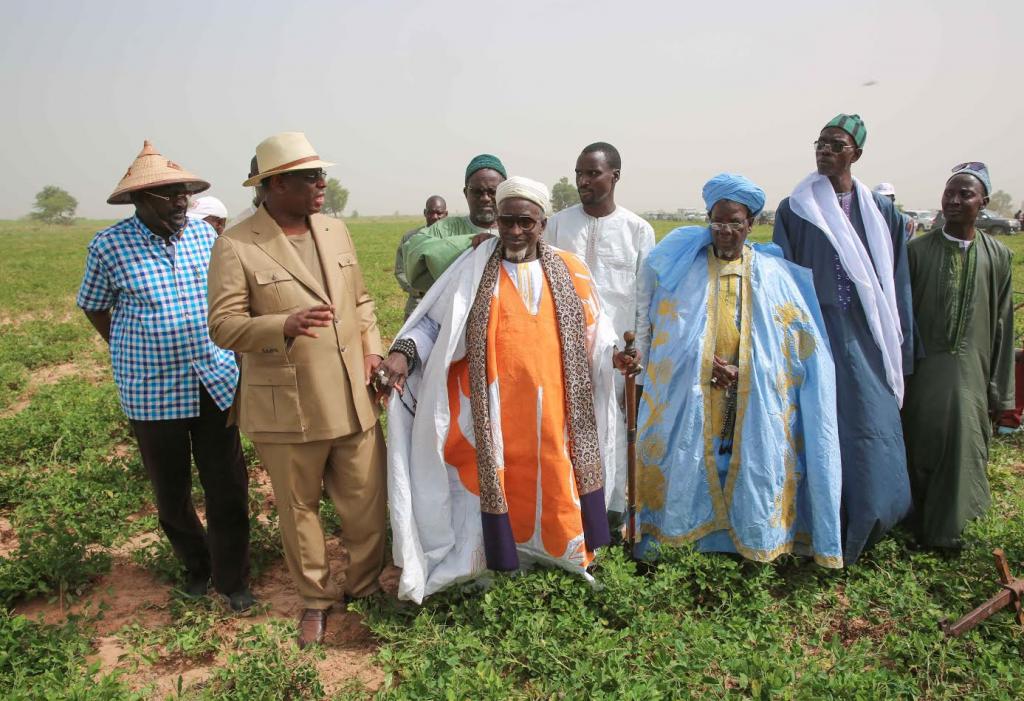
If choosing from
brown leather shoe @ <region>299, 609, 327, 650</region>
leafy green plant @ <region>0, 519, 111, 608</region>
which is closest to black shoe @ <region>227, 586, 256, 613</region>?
brown leather shoe @ <region>299, 609, 327, 650</region>

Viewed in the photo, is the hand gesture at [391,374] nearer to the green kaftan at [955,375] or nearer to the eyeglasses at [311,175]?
the eyeglasses at [311,175]

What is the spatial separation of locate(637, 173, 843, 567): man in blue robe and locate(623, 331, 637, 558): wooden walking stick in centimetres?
13

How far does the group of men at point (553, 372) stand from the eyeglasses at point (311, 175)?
0.03 m

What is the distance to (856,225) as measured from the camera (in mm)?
3994

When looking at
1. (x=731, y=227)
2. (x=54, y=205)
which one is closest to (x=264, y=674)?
(x=731, y=227)

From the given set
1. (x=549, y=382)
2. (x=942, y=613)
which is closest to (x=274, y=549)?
(x=549, y=382)

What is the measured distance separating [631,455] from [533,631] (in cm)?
98

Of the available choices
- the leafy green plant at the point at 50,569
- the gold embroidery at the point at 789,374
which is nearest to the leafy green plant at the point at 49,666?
the leafy green plant at the point at 50,569

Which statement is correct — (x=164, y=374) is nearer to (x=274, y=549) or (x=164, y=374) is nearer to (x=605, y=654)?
(x=274, y=549)

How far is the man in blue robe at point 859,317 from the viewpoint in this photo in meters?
3.84

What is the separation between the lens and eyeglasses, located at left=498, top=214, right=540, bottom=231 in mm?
3309

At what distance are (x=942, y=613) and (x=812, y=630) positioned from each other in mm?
595

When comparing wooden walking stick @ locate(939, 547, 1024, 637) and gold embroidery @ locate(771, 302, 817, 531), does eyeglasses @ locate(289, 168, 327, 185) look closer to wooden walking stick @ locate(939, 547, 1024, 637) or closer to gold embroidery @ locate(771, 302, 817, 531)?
gold embroidery @ locate(771, 302, 817, 531)

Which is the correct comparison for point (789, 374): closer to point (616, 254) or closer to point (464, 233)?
point (616, 254)
